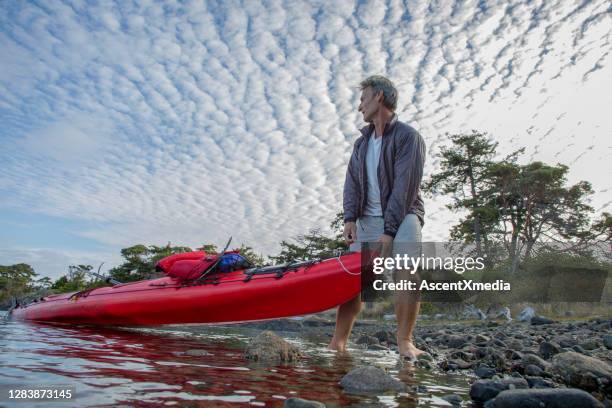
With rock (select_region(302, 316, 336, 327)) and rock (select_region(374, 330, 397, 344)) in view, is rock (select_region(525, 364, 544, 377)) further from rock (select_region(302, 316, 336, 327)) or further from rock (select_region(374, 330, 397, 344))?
rock (select_region(302, 316, 336, 327))

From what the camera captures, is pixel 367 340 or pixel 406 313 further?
pixel 367 340

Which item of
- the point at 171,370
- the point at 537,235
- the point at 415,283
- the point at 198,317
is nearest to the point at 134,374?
the point at 171,370

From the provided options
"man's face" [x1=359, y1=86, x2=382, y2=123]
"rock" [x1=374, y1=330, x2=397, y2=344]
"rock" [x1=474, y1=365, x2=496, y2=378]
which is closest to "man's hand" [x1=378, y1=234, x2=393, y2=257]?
"rock" [x1=474, y1=365, x2=496, y2=378]

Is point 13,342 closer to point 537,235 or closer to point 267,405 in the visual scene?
point 267,405

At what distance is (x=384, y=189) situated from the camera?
4.27 metres

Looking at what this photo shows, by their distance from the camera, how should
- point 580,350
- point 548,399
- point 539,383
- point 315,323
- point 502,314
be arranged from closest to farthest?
1. point 548,399
2. point 539,383
3. point 580,350
4. point 502,314
5. point 315,323

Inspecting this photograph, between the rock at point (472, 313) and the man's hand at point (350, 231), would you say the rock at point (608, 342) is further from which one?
the rock at point (472, 313)

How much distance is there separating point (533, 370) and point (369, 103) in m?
2.83

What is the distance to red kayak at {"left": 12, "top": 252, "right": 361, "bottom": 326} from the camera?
200 inches

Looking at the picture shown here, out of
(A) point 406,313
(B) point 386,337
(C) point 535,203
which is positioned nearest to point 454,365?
(A) point 406,313

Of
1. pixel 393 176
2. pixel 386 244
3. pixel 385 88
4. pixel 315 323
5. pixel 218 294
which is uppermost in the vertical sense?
pixel 385 88

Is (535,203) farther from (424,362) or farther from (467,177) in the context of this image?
(424,362)

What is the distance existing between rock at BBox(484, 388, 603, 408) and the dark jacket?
79.7 inches

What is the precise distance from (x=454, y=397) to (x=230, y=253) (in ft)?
15.3
